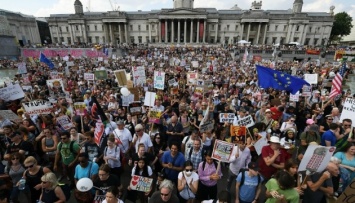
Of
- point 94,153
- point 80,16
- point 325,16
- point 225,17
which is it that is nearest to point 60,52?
point 94,153

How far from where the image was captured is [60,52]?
1550 inches

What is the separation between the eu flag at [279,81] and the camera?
8.39 meters

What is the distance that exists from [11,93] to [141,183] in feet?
25.9

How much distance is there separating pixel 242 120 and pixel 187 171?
8.18ft

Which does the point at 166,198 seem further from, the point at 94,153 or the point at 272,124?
the point at 272,124

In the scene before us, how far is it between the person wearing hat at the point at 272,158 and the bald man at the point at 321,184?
722mm

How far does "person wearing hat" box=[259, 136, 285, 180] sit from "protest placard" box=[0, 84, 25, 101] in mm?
9510

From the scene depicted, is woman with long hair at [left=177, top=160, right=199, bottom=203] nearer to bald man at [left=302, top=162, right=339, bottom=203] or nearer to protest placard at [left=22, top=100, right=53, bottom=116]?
bald man at [left=302, top=162, right=339, bottom=203]

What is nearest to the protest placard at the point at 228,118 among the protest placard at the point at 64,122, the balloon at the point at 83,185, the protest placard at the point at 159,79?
the protest placard at the point at 159,79

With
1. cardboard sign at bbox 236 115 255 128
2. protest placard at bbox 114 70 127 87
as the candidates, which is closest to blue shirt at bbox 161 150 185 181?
cardboard sign at bbox 236 115 255 128

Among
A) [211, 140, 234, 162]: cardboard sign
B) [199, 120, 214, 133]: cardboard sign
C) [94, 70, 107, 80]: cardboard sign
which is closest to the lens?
[211, 140, 234, 162]: cardboard sign

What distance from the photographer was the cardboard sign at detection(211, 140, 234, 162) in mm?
4211

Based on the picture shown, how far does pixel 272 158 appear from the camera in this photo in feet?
14.1

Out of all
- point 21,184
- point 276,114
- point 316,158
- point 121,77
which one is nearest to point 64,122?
point 21,184
